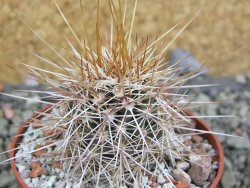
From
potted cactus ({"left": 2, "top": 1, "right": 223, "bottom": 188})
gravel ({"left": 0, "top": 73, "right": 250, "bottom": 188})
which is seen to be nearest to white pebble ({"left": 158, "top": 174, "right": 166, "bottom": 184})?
potted cactus ({"left": 2, "top": 1, "right": 223, "bottom": 188})

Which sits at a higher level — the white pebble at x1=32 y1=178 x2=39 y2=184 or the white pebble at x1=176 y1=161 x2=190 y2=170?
the white pebble at x1=32 y1=178 x2=39 y2=184

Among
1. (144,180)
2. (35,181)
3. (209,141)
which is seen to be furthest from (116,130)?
(209,141)

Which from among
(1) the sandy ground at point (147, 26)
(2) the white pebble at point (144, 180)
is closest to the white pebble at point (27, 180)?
(2) the white pebble at point (144, 180)

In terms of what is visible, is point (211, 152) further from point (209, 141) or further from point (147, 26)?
point (147, 26)

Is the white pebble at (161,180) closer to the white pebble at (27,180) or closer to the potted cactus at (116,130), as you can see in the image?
the potted cactus at (116,130)

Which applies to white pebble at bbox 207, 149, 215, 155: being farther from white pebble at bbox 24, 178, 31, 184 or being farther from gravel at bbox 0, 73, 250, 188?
white pebble at bbox 24, 178, 31, 184

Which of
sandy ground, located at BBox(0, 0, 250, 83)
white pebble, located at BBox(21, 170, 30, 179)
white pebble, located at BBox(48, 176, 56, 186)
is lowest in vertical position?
white pebble, located at BBox(48, 176, 56, 186)
